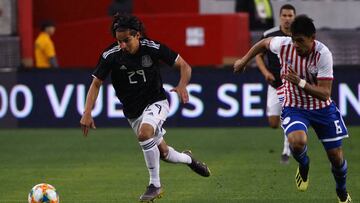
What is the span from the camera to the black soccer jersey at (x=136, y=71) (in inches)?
478

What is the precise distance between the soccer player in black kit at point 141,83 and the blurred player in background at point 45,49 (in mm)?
11247

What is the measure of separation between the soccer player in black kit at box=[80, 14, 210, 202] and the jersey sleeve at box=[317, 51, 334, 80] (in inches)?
59.8

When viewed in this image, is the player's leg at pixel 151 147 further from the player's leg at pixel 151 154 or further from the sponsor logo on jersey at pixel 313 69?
the sponsor logo on jersey at pixel 313 69

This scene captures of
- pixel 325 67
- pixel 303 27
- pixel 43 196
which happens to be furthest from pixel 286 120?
pixel 43 196

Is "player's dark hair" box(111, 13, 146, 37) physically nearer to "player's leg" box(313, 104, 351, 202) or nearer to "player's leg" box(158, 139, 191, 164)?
"player's leg" box(158, 139, 191, 164)

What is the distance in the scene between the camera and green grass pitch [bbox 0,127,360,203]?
12570 millimetres

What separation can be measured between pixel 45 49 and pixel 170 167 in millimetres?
8640

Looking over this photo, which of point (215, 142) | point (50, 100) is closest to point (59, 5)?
point (50, 100)

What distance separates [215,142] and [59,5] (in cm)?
900

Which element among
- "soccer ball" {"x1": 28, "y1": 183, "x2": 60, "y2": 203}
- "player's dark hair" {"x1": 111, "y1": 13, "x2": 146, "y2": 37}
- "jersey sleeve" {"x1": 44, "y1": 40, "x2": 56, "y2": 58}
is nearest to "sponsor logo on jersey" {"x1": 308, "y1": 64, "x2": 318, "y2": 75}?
"player's dark hair" {"x1": 111, "y1": 13, "x2": 146, "y2": 37}

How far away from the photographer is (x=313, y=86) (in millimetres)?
11164

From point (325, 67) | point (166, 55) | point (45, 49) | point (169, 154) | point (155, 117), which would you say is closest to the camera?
point (325, 67)

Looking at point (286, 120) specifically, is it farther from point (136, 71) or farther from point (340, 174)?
point (136, 71)

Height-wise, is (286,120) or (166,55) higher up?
(166,55)
